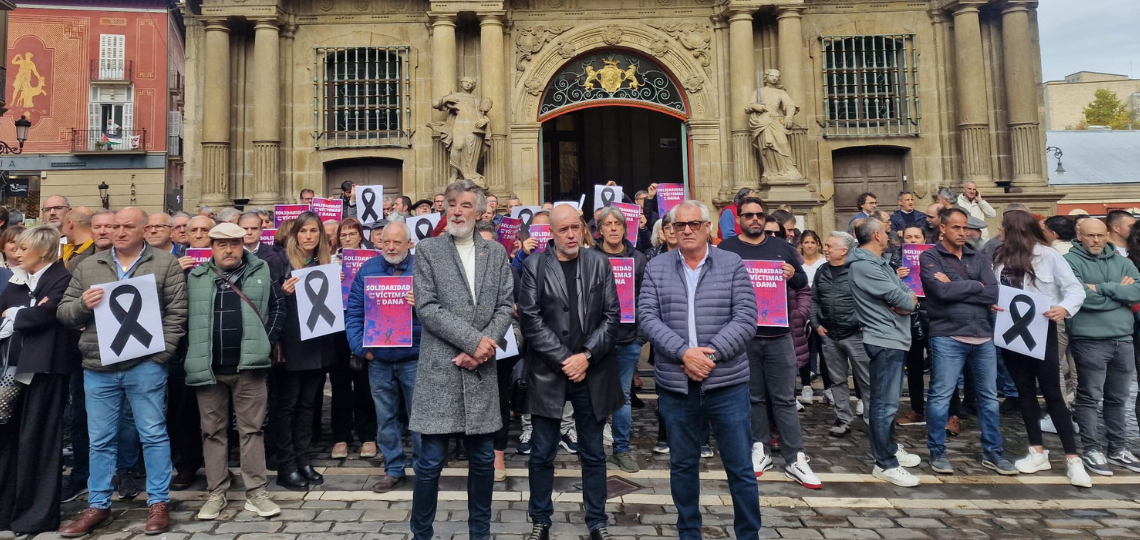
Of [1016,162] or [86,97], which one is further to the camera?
[86,97]

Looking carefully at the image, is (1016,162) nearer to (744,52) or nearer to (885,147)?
(885,147)

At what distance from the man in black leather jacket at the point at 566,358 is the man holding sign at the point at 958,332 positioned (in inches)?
128

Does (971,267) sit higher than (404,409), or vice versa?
(971,267)

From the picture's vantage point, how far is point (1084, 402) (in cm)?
588

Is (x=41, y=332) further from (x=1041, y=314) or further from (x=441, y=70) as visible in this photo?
(x=441, y=70)

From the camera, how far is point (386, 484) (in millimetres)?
5375

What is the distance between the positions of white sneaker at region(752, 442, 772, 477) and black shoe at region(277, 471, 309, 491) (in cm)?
384

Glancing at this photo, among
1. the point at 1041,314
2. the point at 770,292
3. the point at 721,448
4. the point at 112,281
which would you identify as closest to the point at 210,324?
the point at 112,281

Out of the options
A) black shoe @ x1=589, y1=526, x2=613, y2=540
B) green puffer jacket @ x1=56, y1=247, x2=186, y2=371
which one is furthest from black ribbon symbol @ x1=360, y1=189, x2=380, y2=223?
black shoe @ x1=589, y1=526, x2=613, y2=540

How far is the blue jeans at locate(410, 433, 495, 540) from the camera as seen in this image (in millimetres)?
4109

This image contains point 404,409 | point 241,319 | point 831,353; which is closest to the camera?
point 241,319

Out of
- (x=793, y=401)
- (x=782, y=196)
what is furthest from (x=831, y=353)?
(x=782, y=196)

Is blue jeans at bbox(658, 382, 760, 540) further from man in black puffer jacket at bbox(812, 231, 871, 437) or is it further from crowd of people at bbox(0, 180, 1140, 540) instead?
man in black puffer jacket at bbox(812, 231, 871, 437)

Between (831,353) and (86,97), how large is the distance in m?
36.2
